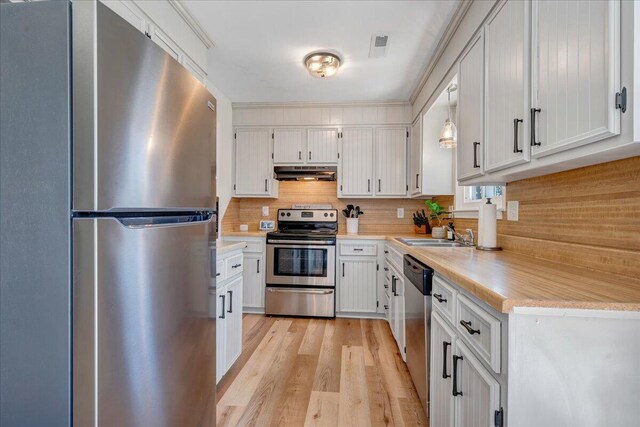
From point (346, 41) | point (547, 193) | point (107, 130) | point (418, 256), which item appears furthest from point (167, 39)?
point (547, 193)

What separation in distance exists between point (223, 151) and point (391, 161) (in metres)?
1.93

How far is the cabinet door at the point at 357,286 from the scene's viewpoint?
3260mm

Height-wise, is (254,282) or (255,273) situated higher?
(255,273)

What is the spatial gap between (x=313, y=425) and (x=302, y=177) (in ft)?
8.33

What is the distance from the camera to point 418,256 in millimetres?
1754

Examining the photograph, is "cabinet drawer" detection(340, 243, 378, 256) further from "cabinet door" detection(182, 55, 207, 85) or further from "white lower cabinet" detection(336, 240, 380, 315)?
"cabinet door" detection(182, 55, 207, 85)

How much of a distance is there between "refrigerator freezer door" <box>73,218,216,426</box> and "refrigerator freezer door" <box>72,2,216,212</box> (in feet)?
0.28

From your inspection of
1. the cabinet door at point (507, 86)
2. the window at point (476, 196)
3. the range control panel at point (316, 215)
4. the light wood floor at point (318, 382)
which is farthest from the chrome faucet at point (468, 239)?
the range control panel at point (316, 215)

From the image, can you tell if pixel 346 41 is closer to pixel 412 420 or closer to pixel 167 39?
pixel 167 39

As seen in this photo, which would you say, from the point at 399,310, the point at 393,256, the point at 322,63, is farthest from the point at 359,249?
the point at 322,63

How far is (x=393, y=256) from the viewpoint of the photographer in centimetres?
272

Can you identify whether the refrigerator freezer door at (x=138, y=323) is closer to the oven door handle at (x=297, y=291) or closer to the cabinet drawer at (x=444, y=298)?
the cabinet drawer at (x=444, y=298)

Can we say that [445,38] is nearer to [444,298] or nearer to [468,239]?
[468,239]

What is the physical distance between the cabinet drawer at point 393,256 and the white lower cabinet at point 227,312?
1.25 m
